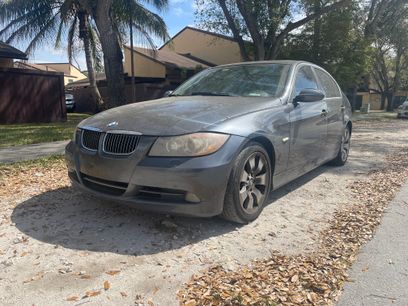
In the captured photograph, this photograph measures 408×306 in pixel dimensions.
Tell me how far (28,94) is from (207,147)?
1401 cm

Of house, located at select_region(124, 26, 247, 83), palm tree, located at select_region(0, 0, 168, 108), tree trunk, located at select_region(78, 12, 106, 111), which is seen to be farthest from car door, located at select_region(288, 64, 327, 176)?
house, located at select_region(124, 26, 247, 83)

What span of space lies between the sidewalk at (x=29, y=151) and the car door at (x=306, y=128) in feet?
15.8

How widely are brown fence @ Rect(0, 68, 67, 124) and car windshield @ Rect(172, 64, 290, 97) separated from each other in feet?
39.0

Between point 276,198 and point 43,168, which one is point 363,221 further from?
point 43,168

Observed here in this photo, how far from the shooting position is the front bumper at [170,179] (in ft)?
10.5

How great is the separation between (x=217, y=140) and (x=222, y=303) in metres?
1.38

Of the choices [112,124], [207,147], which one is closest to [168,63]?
[112,124]

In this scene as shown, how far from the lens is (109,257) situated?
3055 millimetres

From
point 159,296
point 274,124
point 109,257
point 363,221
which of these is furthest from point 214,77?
point 159,296

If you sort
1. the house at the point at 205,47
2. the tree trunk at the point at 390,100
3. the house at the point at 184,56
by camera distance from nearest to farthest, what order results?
1. the house at the point at 184,56
2. the house at the point at 205,47
3. the tree trunk at the point at 390,100

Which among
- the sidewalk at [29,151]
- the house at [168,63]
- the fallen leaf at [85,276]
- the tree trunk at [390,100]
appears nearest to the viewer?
the fallen leaf at [85,276]

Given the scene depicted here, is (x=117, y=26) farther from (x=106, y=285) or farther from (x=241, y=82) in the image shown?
(x=106, y=285)

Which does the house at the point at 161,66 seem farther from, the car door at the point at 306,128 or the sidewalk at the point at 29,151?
the car door at the point at 306,128

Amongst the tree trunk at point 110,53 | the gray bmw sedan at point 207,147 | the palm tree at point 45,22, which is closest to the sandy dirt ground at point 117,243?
the gray bmw sedan at point 207,147
